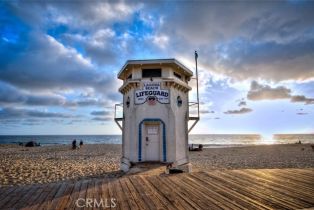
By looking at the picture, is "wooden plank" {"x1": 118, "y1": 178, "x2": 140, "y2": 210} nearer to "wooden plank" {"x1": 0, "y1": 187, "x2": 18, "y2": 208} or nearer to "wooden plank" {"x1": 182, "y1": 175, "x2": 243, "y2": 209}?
Result: "wooden plank" {"x1": 182, "y1": 175, "x2": 243, "y2": 209}

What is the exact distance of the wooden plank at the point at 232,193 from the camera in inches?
183

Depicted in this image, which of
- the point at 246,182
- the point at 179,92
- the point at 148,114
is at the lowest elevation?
the point at 246,182

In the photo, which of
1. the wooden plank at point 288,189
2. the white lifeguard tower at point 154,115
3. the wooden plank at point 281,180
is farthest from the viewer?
the white lifeguard tower at point 154,115

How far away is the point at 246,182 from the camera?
6.75 metres

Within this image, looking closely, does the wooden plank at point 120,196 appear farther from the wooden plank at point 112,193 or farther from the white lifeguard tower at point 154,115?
the white lifeguard tower at point 154,115

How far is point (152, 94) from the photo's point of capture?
13.0m

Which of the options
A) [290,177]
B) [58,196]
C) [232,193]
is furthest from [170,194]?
[290,177]

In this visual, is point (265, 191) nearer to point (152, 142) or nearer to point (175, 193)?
point (175, 193)

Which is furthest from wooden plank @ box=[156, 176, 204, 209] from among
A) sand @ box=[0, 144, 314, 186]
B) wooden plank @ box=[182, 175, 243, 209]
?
sand @ box=[0, 144, 314, 186]

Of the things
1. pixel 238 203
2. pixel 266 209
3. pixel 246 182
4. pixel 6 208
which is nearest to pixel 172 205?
pixel 238 203

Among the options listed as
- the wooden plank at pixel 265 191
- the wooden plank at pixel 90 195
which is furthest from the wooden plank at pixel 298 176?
the wooden plank at pixel 90 195

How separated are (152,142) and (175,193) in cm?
750

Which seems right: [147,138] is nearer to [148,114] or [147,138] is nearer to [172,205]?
[148,114]

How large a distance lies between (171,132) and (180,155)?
194cm
